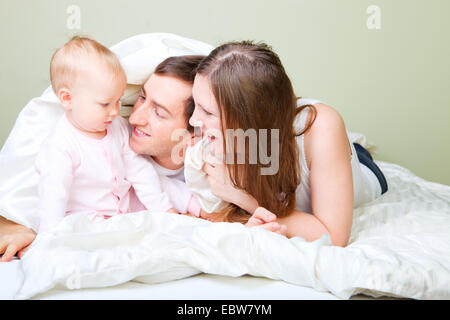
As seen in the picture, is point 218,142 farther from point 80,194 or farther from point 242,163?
point 80,194

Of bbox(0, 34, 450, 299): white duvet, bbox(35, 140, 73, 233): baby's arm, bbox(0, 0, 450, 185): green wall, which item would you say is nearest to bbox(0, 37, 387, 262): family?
bbox(35, 140, 73, 233): baby's arm

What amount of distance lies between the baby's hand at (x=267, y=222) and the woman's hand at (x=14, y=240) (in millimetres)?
545

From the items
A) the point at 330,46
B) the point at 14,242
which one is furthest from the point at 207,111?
the point at 330,46

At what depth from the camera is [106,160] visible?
1.21m

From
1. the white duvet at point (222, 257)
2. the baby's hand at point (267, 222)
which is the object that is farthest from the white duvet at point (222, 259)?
the baby's hand at point (267, 222)

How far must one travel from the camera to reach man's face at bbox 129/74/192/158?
1.24m

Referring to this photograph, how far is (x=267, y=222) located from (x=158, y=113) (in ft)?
1.46

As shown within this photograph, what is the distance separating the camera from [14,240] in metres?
1.05

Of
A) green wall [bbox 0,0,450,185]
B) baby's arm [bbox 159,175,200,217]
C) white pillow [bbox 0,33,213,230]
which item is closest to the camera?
white pillow [bbox 0,33,213,230]

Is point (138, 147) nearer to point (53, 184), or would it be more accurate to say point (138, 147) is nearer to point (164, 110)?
point (164, 110)

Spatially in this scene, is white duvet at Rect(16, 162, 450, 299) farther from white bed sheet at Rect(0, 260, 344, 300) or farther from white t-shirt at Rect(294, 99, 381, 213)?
white t-shirt at Rect(294, 99, 381, 213)

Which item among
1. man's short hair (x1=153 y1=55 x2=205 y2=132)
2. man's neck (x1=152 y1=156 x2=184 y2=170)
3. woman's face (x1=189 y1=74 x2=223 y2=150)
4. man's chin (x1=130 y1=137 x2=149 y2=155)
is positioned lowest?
man's neck (x1=152 y1=156 x2=184 y2=170)

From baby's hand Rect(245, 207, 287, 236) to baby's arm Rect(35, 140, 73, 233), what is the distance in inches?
18.4

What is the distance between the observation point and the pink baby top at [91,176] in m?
1.09
